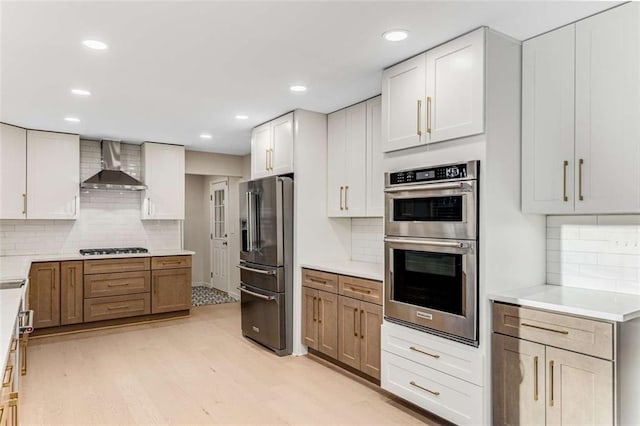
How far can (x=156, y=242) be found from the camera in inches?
242

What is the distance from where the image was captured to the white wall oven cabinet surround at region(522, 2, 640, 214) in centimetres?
216

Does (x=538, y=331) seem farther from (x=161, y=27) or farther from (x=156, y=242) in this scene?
(x=156, y=242)

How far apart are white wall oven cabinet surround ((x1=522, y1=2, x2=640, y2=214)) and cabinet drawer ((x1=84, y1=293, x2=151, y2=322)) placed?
4.68 meters

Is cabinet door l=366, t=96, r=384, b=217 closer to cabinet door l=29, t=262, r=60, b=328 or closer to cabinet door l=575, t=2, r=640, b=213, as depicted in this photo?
cabinet door l=575, t=2, r=640, b=213

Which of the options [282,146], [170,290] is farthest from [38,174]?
[282,146]

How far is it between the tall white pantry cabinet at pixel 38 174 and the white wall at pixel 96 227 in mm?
341

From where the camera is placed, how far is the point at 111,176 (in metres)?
5.48

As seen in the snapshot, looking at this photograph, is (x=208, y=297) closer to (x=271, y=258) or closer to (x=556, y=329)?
(x=271, y=258)

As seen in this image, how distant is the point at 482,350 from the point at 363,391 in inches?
47.7

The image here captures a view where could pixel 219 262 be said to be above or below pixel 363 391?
above

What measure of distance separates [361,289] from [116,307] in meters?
3.46

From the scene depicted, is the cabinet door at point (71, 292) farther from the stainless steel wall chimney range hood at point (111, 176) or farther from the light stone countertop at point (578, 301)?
the light stone countertop at point (578, 301)

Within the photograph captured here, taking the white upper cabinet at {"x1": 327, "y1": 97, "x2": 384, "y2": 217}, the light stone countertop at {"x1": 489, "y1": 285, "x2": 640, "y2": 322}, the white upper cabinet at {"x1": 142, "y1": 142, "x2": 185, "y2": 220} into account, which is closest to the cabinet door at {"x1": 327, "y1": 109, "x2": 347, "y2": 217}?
the white upper cabinet at {"x1": 327, "y1": 97, "x2": 384, "y2": 217}

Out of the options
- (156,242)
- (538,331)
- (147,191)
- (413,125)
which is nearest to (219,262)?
(156,242)
